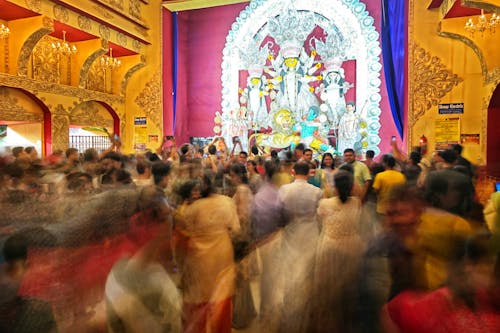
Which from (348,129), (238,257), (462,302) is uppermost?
(348,129)

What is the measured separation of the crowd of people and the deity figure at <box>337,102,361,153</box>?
6354mm

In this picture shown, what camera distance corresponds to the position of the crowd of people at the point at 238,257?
4.55 feet

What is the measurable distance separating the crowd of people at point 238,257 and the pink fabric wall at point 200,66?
28.5ft

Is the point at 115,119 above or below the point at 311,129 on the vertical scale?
above

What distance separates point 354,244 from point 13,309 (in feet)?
6.25

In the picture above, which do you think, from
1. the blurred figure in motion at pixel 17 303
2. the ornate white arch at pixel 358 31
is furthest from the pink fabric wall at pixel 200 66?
the blurred figure in motion at pixel 17 303

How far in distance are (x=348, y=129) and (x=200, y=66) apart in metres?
5.38

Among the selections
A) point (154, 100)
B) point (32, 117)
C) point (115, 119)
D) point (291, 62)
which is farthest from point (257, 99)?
point (32, 117)

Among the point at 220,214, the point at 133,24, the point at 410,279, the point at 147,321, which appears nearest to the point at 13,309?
the point at 147,321

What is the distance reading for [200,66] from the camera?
12.0 m

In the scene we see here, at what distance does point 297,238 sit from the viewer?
272cm

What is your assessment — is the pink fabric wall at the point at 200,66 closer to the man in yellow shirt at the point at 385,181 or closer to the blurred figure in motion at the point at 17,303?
the man in yellow shirt at the point at 385,181

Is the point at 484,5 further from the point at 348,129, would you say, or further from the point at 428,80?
the point at 348,129

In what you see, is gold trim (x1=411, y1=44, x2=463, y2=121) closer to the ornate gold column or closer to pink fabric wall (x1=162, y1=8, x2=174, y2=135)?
pink fabric wall (x1=162, y1=8, x2=174, y2=135)
